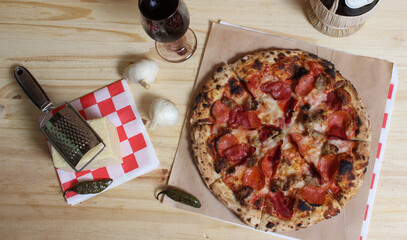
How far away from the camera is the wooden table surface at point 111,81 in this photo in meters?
2.17

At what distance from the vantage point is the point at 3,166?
7.57 feet

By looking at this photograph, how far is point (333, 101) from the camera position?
2.02 meters

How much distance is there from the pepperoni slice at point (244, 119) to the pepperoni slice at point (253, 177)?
279mm

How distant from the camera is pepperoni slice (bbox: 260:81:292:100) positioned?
204cm

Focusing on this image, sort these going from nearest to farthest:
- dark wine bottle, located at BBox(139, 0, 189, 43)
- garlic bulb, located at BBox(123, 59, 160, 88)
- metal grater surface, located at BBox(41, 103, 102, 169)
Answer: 1. dark wine bottle, located at BBox(139, 0, 189, 43)
2. metal grater surface, located at BBox(41, 103, 102, 169)
3. garlic bulb, located at BBox(123, 59, 160, 88)

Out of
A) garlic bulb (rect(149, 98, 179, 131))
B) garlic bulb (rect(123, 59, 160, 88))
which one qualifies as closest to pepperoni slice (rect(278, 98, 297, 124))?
garlic bulb (rect(149, 98, 179, 131))

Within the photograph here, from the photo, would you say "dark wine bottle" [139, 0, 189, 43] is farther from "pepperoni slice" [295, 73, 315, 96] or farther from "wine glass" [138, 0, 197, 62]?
"pepperoni slice" [295, 73, 315, 96]

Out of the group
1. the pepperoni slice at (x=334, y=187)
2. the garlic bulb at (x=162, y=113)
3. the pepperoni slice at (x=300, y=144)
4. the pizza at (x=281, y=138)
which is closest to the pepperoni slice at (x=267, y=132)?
the pizza at (x=281, y=138)

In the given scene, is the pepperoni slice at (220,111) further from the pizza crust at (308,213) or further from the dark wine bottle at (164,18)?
the pizza crust at (308,213)

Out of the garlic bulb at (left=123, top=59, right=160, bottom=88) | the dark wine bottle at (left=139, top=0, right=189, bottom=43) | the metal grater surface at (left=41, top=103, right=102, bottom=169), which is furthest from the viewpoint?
the garlic bulb at (left=123, top=59, right=160, bottom=88)

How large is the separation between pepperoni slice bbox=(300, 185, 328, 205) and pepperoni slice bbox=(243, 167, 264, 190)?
0.28 meters

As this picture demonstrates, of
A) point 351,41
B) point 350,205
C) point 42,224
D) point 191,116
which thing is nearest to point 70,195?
point 42,224

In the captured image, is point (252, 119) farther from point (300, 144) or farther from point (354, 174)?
point (354, 174)

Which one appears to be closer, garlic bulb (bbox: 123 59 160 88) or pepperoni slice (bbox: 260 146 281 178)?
pepperoni slice (bbox: 260 146 281 178)
